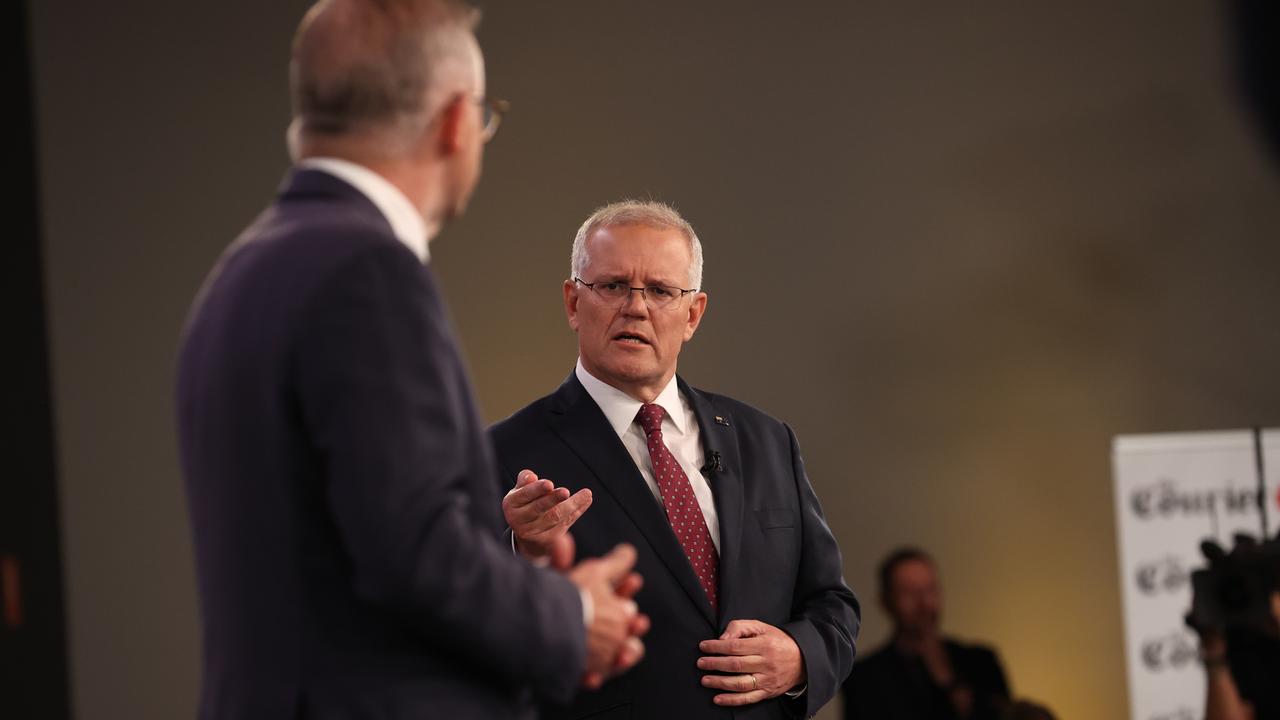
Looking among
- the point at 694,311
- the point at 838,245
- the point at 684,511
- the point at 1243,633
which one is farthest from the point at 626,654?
the point at 838,245

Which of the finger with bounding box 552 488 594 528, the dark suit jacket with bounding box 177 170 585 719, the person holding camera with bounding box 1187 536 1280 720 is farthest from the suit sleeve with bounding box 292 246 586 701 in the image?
the person holding camera with bounding box 1187 536 1280 720

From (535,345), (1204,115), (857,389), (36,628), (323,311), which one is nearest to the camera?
(323,311)

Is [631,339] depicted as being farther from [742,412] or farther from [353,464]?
[353,464]

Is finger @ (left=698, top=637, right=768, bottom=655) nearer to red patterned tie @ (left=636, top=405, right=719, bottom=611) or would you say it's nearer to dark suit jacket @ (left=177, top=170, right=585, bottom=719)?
red patterned tie @ (left=636, top=405, right=719, bottom=611)

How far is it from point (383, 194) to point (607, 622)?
1.60ft

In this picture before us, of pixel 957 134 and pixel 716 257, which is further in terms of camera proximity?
pixel 957 134

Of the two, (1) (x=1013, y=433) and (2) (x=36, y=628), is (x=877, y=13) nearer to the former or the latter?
(1) (x=1013, y=433)

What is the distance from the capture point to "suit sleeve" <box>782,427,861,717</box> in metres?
2.25

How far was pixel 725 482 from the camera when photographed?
7.73 ft

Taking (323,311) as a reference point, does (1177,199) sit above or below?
above

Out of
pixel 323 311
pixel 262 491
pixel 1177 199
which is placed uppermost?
pixel 1177 199

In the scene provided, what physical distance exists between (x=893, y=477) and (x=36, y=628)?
10.4 feet

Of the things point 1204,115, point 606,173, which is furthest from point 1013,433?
point 606,173

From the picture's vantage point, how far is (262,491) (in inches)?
49.7
